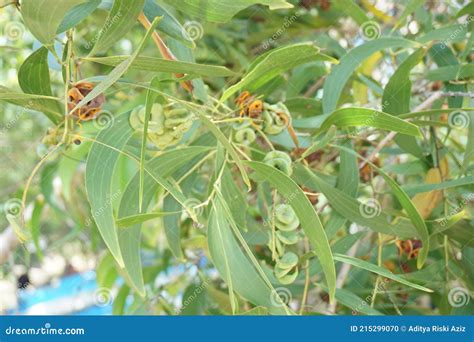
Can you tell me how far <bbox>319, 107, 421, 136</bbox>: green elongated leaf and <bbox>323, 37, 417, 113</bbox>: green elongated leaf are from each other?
6.6 inches

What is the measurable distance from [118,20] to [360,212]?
0.44m

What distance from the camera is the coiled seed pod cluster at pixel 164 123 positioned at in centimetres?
80

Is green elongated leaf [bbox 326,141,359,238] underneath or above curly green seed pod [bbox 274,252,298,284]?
above

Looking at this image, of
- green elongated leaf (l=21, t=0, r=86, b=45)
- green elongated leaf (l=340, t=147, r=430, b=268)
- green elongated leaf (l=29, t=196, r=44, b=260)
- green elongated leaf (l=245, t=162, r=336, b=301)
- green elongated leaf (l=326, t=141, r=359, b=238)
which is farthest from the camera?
green elongated leaf (l=29, t=196, r=44, b=260)

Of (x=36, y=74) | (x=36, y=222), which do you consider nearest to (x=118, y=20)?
(x=36, y=74)

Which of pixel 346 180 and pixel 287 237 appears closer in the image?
pixel 287 237

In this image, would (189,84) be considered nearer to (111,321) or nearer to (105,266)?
(111,321)

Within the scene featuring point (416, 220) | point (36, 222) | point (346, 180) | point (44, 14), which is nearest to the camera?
point (44, 14)

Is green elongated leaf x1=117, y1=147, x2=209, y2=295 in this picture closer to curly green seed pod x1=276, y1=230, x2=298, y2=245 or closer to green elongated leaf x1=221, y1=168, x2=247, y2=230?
green elongated leaf x1=221, y1=168, x2=247, y2=230

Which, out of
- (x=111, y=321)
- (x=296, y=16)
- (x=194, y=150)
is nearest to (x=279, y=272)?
(x=194, y=150)

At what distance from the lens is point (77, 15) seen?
0.74 metres

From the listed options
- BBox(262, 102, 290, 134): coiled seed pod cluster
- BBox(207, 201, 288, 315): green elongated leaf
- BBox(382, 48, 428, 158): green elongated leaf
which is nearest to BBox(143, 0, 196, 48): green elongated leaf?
BBox(262, 102, 290, 134): coiled seed pod cluster

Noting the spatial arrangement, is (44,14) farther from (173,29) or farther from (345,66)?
(345,66)

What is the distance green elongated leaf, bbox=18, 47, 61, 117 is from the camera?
802 millimetres
